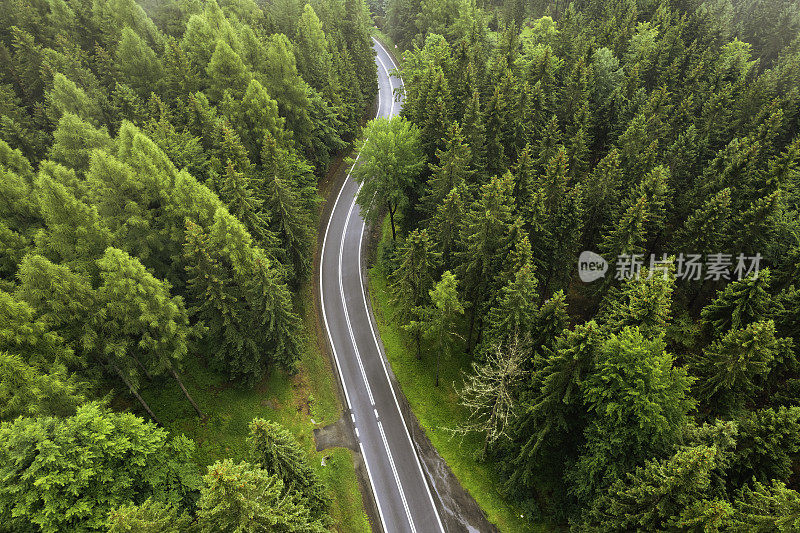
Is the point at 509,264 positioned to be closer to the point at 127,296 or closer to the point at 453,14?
the point at 127,296

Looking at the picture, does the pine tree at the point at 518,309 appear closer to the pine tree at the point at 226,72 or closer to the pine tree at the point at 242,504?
the pine tree at the point at 242,504

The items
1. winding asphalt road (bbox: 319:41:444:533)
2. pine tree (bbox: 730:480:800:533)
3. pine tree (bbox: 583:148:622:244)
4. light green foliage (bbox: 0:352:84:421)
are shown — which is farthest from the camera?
pine tree (bbox: 583:148:622:244)

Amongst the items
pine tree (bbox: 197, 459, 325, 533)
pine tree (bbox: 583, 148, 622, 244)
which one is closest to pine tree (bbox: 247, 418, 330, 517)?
pine tree (bbox: 197, 459, 325, 533)

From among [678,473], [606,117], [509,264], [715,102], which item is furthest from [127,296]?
[715,102]

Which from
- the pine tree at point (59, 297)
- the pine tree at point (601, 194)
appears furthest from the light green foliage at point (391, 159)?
the pine tree at point (59, 297)

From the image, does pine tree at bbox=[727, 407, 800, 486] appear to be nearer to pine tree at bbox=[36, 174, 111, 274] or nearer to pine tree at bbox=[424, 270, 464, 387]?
pine tree at bbox=[424, 270, 464, 387]

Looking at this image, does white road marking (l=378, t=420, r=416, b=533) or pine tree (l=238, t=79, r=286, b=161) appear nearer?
white road marking (l=378, t=420, r=416, b=533)
